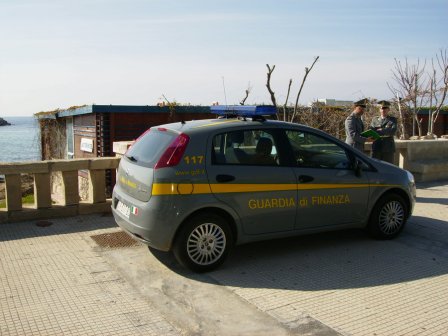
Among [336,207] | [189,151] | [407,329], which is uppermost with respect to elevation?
[189,151]

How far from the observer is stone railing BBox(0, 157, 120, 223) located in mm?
6789

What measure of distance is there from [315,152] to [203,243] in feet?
5.90

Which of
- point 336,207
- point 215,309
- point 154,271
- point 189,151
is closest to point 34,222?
point 154,271

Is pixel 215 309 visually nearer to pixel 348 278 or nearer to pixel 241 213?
pixel 241 213

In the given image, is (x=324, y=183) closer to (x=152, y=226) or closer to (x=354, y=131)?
(x=152, y=226)

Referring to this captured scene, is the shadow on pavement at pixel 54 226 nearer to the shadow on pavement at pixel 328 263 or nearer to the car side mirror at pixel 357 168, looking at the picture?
the shadow on pavement at pixel 328 263

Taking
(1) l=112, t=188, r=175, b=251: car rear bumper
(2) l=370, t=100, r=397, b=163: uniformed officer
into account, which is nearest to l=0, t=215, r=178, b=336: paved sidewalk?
(1) l=112, t=188, r=175, b=251: car rear bumper

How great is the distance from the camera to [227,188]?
16.5 feet

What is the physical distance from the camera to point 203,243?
5.00 metres

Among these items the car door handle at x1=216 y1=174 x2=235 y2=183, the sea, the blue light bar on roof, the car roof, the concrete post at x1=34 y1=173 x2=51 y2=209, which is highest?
the blue light bar on roof

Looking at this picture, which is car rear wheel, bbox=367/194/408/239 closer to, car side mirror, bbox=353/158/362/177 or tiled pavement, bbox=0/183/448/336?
tiled pavement, bbox=0/183/448/336

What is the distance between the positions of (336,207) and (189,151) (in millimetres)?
2018

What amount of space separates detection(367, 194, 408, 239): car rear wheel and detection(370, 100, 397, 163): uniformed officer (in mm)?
2585

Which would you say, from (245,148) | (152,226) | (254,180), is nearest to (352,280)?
(254,180)
